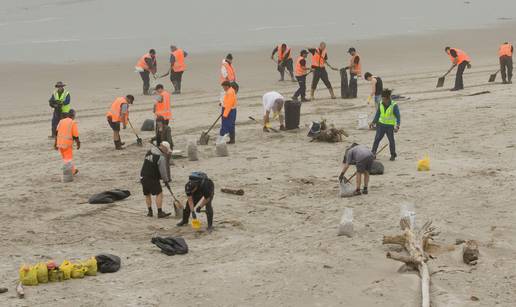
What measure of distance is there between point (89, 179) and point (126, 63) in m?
18.3

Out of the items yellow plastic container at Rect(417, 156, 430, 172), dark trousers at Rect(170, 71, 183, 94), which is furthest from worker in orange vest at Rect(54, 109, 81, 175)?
dark trousers at Rect(170, 71, 183, 94)

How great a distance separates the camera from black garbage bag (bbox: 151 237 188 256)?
11.7 metres

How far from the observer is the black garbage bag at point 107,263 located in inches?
437

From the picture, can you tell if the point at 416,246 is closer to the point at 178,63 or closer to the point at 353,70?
the point at 353,70

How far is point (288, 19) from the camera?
49.1 m

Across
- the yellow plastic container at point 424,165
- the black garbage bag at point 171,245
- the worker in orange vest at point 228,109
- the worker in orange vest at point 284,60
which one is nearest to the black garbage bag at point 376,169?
the yellow plastic container at point 424,165

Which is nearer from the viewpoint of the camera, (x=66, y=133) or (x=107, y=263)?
(x=107, y=263)

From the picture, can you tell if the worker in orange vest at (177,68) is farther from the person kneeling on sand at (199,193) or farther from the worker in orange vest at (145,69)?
the person kneeling on sand at (199,193)

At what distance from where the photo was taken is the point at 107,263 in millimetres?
11148

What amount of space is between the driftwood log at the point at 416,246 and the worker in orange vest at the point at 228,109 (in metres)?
7.20

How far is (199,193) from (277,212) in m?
1.68

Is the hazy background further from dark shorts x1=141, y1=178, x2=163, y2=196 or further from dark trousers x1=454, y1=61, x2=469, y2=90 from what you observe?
dark shorts x1=141, y1=178, x2=163, y2=196

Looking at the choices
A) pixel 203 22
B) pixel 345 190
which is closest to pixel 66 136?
pixel 345 190

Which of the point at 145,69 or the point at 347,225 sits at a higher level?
the point at 145,69
